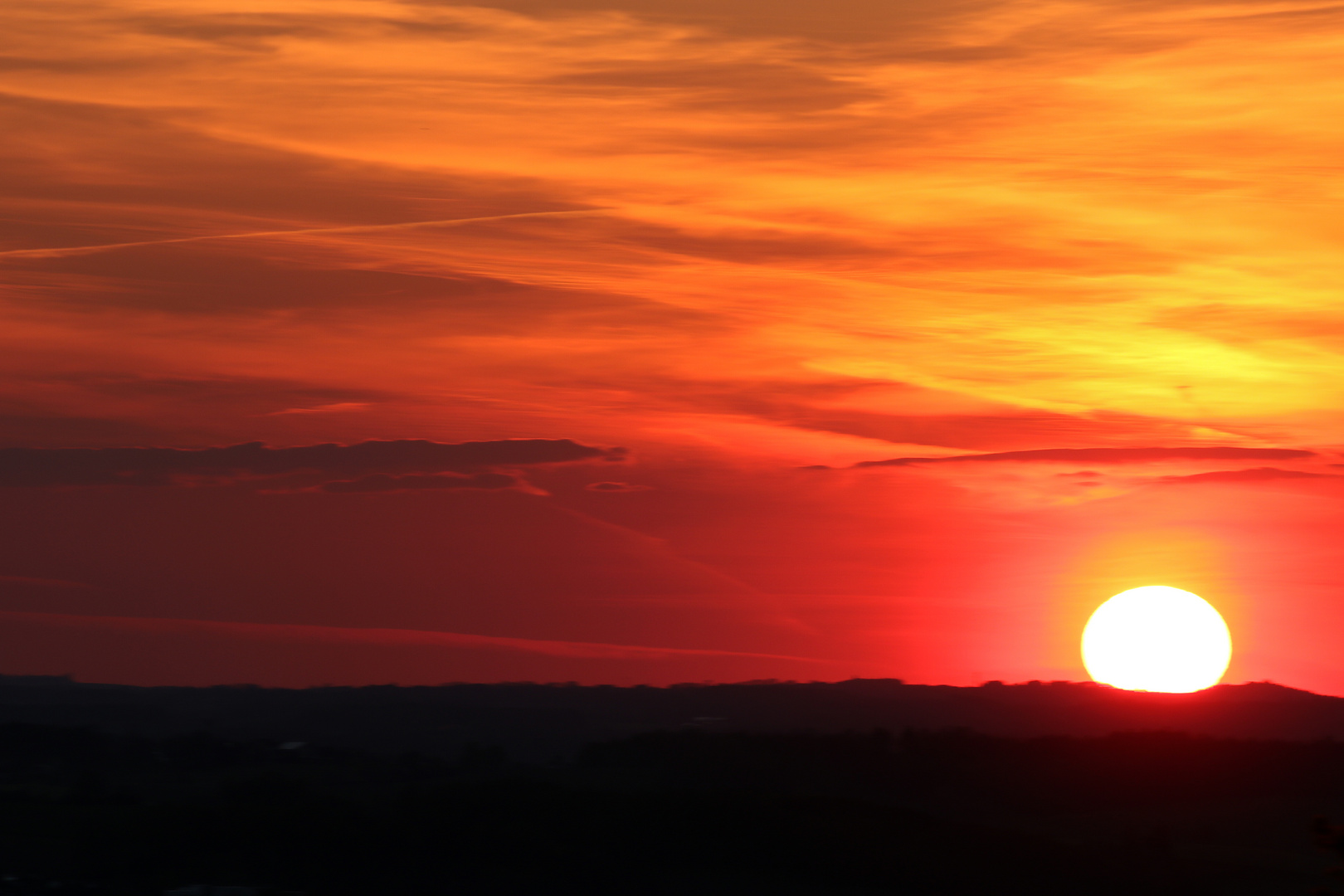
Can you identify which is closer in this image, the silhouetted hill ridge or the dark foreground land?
the dark foreground land

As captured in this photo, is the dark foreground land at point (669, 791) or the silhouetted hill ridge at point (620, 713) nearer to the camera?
the dark foreground land at point (669, 791)

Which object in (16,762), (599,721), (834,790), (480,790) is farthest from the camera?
(599,721)

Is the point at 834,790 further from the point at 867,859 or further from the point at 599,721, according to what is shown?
the point at 599,721

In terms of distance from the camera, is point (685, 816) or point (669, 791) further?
point (669, 791)

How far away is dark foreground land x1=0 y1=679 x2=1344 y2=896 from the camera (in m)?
99.9

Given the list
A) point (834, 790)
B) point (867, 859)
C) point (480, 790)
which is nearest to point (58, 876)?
point (480, 790)

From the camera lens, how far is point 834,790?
125m

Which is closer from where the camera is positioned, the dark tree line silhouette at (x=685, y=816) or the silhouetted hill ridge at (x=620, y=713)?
the dark tree line silhouette at (x=685, y=816)

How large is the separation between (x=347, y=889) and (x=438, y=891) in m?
6.02

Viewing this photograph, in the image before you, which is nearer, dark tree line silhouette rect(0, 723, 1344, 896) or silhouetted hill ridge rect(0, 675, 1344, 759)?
dark tree line silhouette rect(0, 723, 1344, 896)

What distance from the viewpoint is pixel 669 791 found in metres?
118

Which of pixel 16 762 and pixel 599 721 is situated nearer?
pixel 16 762

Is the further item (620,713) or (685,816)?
(620,713)

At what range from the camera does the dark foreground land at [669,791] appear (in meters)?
99.9
